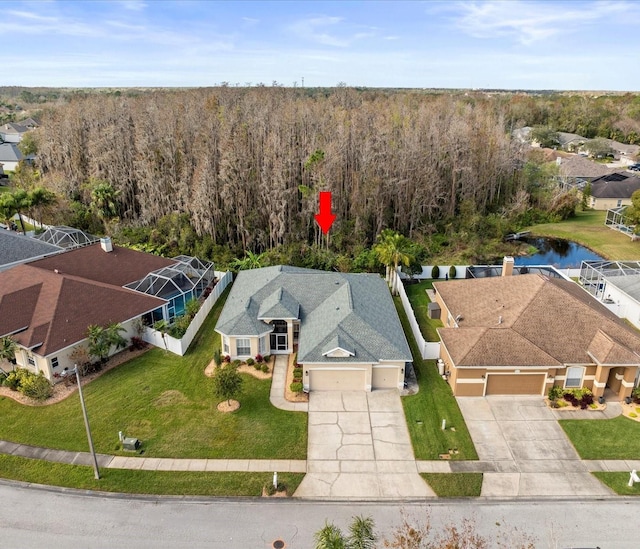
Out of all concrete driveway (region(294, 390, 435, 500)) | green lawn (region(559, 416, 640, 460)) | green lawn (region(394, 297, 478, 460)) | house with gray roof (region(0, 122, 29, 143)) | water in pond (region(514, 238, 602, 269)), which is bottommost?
water in pond (region(514, 238, 602, 269))

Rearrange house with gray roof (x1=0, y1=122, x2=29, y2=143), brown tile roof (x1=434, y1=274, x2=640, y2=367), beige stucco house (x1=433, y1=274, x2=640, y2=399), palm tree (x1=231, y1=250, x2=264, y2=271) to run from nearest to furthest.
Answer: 1. beige stucco house (x1=433, y1=274, x2=640, y2=399)
2. brown tile roof (x1=434, y1=274, x2=640, y2=367)
3. palm tree (x1=231, y1=250, x2=264, y2=271)
4. house with gray roof (x1=0, y1=122, x2=29, y2=143)

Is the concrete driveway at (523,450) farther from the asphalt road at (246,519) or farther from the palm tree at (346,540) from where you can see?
the palm tree at (346,540)

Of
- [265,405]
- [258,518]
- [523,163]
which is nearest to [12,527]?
[258,518]

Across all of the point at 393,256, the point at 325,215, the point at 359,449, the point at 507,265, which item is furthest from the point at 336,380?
the point at 325,215

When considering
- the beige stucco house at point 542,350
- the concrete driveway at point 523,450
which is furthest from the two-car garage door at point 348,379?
the concrete driveway at point 523,450

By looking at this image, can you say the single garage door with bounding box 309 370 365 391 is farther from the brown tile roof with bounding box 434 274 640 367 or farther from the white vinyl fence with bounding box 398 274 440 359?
the brown tile roof with bounding box 434 274 640 367

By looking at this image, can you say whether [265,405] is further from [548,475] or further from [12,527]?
[548,475]

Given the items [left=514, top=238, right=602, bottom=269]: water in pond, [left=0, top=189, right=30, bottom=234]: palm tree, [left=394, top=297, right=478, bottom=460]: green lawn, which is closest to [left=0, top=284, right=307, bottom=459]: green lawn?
[left=394, top=297, right=478, bottom=460]: green lawn
